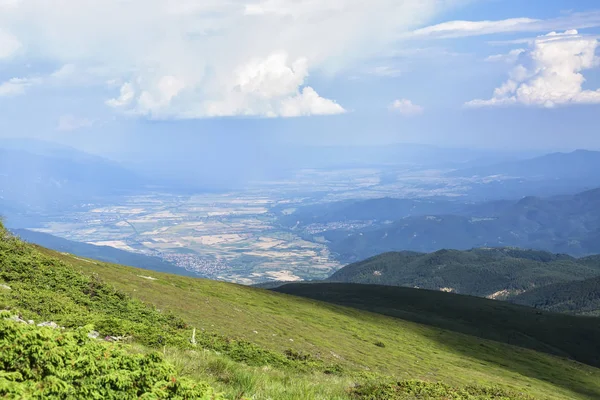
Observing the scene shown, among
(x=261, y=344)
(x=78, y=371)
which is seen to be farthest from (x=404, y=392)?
(x=261, y=344)

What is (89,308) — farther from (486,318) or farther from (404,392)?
(486,318)

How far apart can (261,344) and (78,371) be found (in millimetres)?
31863

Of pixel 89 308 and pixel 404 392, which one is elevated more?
pixel 404 392

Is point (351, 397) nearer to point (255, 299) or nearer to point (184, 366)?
point (184, 366)

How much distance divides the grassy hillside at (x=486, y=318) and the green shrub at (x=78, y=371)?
12771cm

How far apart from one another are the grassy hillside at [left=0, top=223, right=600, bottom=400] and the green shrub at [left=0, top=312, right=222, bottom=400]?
431 mm

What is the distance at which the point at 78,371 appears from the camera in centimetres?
980

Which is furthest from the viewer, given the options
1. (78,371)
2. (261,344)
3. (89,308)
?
(261,344)

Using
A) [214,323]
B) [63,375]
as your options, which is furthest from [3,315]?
[214,323]

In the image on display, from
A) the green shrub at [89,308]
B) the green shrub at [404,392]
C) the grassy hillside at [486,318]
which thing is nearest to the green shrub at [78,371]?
the green shrub at [404,392]

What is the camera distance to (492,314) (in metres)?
167

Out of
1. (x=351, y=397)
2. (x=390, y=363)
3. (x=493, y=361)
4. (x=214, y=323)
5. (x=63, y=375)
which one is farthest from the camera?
(x=493, y=361)

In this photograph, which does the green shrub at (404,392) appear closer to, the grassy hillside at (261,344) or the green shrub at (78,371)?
the grassy hillside at (261,344)

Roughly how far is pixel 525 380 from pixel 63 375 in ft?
244
